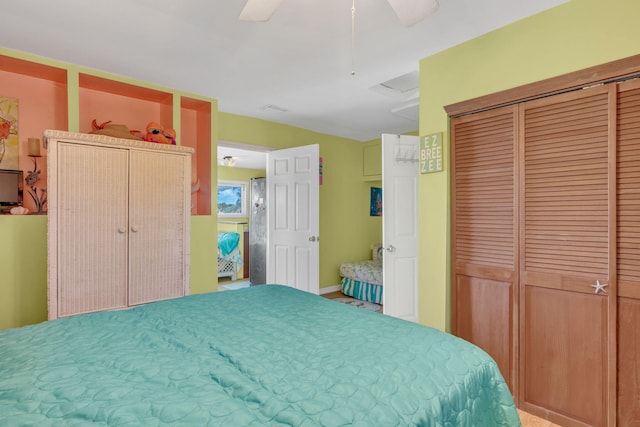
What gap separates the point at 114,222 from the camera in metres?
2.54

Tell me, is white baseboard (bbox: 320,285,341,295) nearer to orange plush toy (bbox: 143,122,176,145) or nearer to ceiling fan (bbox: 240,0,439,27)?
orange plush toy (bbox: 143,122,176,145)

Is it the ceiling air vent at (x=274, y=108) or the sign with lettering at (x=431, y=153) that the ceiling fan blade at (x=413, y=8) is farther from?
the ceiling air vent at (x=274, y=108)

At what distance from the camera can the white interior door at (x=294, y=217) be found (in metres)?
3.98

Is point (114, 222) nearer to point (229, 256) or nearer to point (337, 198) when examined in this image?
point (337, 198)

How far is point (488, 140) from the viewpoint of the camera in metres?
2.30

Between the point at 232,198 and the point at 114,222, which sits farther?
the point at 232,198

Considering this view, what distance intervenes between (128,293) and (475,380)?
2513 millimetres

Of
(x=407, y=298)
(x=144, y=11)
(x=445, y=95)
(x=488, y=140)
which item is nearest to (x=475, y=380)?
(x=488, y=140)

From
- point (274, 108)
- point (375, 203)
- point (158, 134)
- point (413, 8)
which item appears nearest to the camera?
point (413, 8)

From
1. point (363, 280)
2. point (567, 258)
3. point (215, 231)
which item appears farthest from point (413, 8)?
point (363, 280)

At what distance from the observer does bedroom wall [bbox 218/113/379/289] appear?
4750 millimetres

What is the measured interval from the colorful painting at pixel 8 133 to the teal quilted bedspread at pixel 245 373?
76.8 inches

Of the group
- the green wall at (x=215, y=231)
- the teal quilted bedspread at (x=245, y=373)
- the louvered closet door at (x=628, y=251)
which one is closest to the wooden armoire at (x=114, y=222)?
the green wall at (x=215, y=231)

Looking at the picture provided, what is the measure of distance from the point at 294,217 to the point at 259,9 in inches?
109
